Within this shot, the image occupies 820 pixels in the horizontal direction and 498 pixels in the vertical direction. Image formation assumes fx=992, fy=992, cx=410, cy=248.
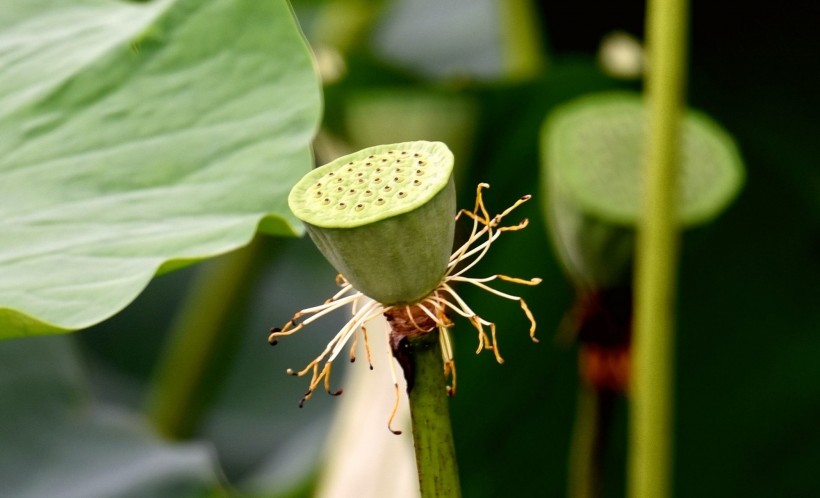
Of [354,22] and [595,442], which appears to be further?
[354,22]

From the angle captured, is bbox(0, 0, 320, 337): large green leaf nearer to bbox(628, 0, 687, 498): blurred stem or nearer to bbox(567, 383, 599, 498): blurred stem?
bbox(628, 0, 687, 498): blurred stem

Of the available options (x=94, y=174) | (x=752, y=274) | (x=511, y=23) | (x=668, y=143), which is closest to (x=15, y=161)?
(x=94, y=174)

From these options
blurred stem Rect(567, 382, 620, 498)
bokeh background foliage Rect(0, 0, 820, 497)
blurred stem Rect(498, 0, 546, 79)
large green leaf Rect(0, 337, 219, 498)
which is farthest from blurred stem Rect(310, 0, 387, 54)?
blurred stem Rect(567, 382, 620, 498)

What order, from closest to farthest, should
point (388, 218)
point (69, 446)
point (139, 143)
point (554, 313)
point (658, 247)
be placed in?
point (388, 218) → point (139, 143) → point (658, 247) → point (69, 446) → point (554, 313)

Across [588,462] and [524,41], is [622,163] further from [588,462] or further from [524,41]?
[524,41]

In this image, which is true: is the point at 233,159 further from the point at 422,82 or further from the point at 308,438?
the point at 308,438

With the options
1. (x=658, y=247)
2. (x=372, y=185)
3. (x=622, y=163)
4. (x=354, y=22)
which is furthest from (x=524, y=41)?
(x=372, y=185)

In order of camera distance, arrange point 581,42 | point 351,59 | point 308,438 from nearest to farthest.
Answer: point 351,59, point 581,42, point 308,438

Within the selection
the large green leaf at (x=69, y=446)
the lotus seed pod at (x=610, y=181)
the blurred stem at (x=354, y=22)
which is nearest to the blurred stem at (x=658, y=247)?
the lotus seed pod at (x=610, y=181)
